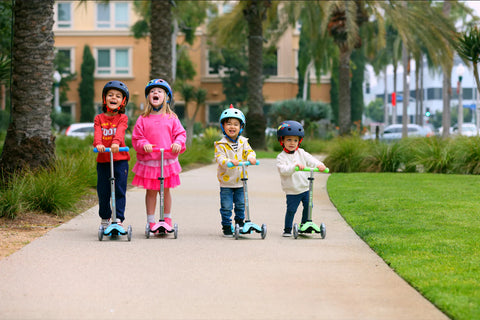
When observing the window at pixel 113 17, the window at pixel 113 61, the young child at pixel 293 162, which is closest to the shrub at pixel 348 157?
the young child at pixel 293 162

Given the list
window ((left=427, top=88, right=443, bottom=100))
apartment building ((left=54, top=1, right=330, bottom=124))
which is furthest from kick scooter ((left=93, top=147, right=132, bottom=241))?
window ((left=427, top=88, right=443, bottom=100))

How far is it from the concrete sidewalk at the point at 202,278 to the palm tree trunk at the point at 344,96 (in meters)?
20.4

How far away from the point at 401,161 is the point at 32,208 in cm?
1092

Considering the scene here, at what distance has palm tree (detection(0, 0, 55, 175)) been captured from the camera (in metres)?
11.5

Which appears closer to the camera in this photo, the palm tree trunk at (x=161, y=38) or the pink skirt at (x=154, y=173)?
the pink skirt at (x=154, y=173)

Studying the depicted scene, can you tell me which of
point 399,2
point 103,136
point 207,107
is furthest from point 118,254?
point 207,107

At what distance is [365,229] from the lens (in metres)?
9.02

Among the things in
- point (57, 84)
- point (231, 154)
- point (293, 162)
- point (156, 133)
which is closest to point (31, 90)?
point (156, 133)

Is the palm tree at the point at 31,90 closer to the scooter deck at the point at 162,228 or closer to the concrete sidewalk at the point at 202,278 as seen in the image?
the concrete sidewalk at the point at 202,278

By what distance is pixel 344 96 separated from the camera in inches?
1181

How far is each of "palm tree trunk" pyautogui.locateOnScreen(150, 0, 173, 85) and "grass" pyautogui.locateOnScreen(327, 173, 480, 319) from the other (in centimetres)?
655

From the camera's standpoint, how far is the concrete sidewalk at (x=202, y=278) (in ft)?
17.4

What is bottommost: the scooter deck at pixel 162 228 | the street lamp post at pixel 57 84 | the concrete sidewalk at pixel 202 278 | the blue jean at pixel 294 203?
the concrete sidewalk at pixel 202 278

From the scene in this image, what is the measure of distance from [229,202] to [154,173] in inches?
35.0
